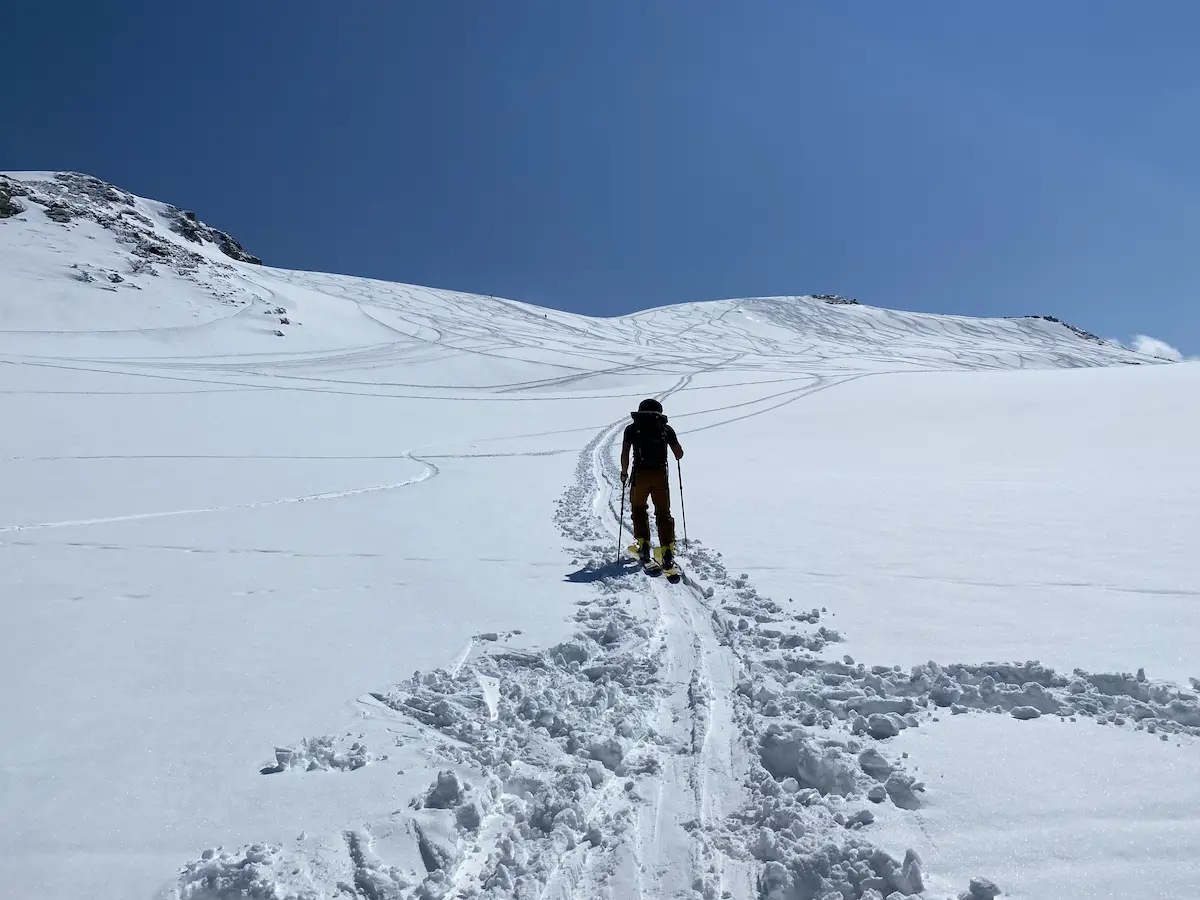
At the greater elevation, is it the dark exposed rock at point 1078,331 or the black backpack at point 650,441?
the dark exposed rock at point 1078,331

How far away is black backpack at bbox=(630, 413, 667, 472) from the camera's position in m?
8.31

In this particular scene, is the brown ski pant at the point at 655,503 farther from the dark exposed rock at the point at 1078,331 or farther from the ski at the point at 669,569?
the dark exposed rock at the point at 1078,331

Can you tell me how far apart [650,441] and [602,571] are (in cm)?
180

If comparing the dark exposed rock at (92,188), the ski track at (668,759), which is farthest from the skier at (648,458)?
the dark exposed rock at (92,188)

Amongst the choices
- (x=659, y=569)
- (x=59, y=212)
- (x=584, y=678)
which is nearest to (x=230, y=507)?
(x=659, y=569)

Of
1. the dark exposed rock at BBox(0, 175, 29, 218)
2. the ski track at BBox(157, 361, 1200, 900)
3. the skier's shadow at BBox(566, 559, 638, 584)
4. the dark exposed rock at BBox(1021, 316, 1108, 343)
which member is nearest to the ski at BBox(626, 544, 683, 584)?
the skier's shadow at BBox(566, 559, 638, 584)

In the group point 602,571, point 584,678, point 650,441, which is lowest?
point 584,678

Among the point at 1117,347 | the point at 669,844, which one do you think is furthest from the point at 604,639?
the point at 1117,347

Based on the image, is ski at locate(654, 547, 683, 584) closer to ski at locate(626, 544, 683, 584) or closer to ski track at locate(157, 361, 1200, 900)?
ski at locate(626, 544, 683, 584)

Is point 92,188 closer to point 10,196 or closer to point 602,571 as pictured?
point 10,196

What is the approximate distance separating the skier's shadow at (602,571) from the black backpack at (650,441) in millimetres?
1241

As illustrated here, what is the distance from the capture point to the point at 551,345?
178 ft

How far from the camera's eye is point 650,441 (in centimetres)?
834

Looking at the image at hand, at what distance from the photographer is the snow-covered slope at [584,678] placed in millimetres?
3096
